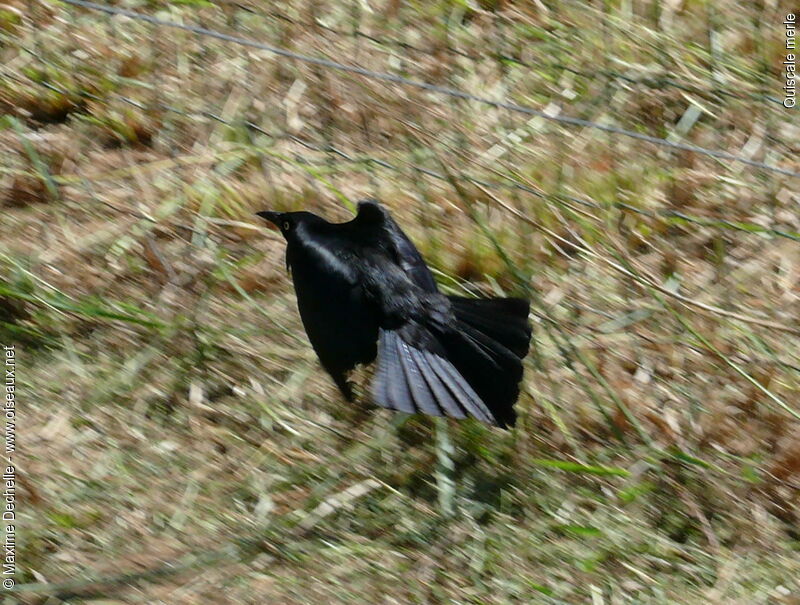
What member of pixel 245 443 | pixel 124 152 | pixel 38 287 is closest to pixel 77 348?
pixel 38 287

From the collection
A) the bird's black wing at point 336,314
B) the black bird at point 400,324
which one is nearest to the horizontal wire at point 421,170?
the black bird at point 400,324

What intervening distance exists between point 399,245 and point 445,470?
2.31ft

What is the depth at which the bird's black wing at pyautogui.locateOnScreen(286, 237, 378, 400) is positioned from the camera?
11.7ft

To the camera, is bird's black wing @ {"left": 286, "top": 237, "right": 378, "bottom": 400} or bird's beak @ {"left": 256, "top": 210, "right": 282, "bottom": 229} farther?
bird's beak @ {"left": 256, "top": 210, "right": 282, "bottom": 229}

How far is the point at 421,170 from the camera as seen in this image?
4402mm

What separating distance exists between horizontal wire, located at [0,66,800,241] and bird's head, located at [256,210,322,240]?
609 mm

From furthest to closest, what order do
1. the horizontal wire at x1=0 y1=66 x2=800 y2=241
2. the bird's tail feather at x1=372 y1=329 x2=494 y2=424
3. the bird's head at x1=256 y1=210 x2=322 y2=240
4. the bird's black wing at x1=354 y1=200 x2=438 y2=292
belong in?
1. the horizontal wire at x1=0 y1=66 x2=800 y2=241
2. the bird's head at x1=256 y1=210 x2=322 y2=240
3. the bird's black wing at x1=354 y1=200 x2=438 y2=292
4. the bird's tail feather at x1=372 y1=329 x2=494 y2=424

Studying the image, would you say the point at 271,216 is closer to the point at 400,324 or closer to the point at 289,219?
the point at 289,219

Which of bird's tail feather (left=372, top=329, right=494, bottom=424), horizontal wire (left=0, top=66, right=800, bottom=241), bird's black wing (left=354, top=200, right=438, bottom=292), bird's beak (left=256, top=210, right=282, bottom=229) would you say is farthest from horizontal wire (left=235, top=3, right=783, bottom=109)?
bird's tail feather (left=372, top=329, right=494, bottom=424)

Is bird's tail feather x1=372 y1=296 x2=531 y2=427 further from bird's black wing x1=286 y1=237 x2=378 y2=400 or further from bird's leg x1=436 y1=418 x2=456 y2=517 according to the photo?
bird's leg x1=436 y1=418 x2=456 y2=517

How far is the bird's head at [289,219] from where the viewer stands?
3.86 m

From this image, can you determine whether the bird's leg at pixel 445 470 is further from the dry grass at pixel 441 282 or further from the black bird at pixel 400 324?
the black bird at pixel 400 324

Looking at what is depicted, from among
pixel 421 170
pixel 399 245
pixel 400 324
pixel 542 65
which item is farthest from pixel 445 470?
pixel 542 65

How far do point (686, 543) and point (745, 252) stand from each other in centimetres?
139
